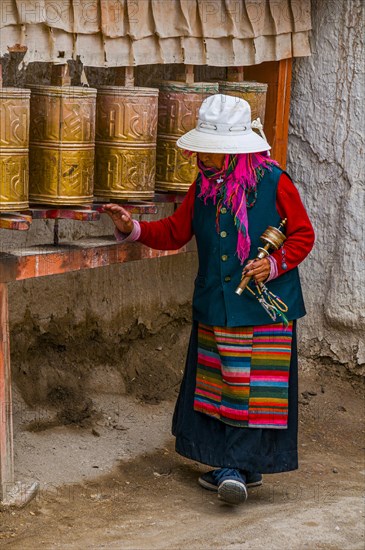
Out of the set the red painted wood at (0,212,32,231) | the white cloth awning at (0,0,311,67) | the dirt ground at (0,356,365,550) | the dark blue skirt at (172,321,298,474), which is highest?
the white cloth awning at (0,0,311,67)

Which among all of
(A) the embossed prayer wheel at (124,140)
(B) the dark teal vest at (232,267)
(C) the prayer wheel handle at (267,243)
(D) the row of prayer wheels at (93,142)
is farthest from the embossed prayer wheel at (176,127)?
(C) the prayer wheel handle at (267,243)

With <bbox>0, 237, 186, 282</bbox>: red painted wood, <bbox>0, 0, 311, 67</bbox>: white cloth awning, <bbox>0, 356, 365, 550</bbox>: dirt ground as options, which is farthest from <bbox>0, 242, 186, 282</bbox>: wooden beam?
<bbox>0, 356, 365, 550</bbox>: dirt ground

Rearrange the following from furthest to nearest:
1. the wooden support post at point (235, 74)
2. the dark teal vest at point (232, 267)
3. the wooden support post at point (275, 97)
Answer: the wooden support post at point (275, 97) < the wooden support post at point (235, 74) < the dark teal vest at point (232, 267)

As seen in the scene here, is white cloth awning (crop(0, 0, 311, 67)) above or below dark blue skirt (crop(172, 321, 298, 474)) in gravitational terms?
above

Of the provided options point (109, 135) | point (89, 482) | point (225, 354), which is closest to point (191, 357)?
point (225, 354)

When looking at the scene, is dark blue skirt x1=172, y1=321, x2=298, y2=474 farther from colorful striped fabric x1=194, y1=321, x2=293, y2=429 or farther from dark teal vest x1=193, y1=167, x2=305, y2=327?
dark teal vest x1=193, y1=167, x2=305, y2=327

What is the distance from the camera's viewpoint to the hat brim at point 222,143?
4.01m

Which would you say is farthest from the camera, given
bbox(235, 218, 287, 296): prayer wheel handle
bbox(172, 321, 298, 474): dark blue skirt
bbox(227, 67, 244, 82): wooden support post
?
bbox(227, 67, 244, 82): wooden support post

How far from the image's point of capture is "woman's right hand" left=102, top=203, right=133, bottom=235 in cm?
412

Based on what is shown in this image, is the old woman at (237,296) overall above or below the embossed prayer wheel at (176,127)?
below

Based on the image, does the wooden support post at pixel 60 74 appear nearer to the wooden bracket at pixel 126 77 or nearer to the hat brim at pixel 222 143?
the wooden bracket at pixel 126 77

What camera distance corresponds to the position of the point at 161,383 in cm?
557

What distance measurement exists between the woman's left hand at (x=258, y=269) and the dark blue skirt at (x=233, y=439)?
35 centimetres

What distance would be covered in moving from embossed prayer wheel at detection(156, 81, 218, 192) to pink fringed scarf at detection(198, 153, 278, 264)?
0.39 m
